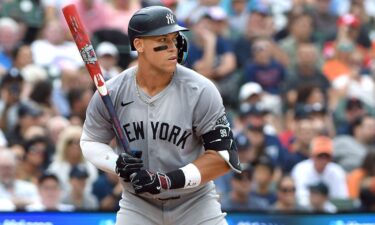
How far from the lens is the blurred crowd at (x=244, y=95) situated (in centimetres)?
1046

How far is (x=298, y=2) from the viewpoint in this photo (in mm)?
15117

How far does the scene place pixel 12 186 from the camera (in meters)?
10.2

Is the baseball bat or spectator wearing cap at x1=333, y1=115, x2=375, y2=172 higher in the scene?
the baseball bat

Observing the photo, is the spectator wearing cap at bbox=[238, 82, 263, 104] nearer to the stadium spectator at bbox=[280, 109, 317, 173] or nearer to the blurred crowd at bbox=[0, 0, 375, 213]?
the blurred crowd at bbox=[0, 0, 375, 213]

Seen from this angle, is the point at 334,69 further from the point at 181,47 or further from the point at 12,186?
the point at 181,47

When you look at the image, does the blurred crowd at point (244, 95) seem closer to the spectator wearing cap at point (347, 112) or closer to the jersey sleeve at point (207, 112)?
the spectator wearing cap at point (347, 112)

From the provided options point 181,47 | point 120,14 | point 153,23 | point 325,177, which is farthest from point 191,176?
point 120,14

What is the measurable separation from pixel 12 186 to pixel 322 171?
10.3 ft

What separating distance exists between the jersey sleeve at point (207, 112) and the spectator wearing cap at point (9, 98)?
19.0 feet

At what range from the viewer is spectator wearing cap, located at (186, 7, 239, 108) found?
1296cm

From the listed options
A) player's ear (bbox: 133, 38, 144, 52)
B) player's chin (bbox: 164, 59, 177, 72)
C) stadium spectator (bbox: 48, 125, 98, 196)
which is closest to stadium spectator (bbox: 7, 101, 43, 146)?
stadium spectator (bbox: 48, 125, 98, 196)

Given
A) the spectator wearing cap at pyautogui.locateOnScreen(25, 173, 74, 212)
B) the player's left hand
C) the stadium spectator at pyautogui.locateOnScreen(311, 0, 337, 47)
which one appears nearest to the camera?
the player's left hand

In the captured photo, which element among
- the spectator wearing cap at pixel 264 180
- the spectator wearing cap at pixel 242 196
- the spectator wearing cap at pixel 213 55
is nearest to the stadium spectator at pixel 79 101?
the spectator wearing cap at pixel 213 55

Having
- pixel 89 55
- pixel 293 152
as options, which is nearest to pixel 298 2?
pixel 293 152
